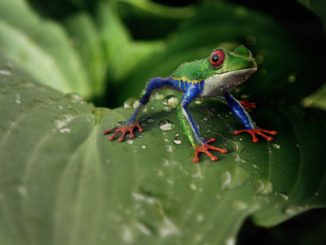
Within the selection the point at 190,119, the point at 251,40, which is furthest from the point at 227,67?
the point at 251,40

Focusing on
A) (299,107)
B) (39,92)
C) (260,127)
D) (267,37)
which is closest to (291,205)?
(260,127)

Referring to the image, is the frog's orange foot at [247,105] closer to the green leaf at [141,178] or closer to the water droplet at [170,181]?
the green leaf at [141,178]

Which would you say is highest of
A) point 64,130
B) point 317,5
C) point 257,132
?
point 317,5

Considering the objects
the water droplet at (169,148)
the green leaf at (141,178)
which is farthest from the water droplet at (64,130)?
the water droplet at (169,148)

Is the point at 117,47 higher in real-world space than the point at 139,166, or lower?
higher

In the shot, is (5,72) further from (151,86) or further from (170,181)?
(170,181)

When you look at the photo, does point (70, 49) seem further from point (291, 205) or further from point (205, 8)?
point (291, 205)

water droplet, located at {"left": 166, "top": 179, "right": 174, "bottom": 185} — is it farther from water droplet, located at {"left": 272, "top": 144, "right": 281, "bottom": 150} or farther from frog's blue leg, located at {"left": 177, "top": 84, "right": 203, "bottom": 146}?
water droplet, located at {"left": 272, "top": 144, "right": 281, "bottom": 150}
